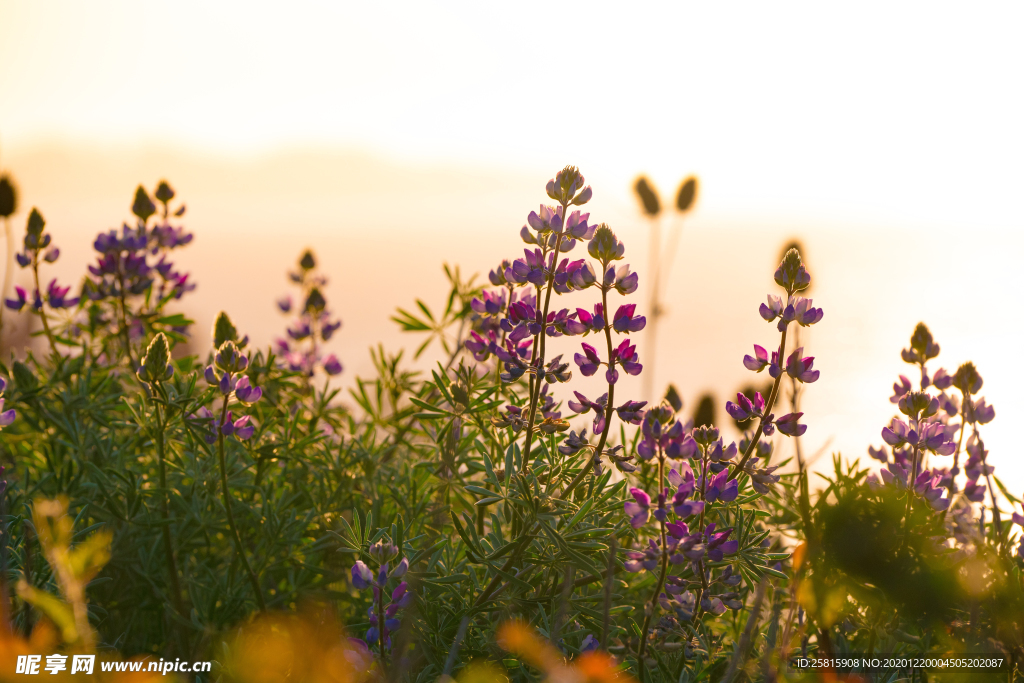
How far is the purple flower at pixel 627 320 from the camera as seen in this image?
1.75 meters

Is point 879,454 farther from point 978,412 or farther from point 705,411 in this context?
point 705,411

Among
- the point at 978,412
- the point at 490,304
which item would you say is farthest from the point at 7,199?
the point at 978,412

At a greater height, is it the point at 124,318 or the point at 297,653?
the point at 124,318

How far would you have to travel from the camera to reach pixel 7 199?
3.16m

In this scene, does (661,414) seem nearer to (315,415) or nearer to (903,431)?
(903,431)

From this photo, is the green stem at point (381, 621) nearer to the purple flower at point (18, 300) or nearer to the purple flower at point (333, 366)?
the purple flower at point (333, 366)

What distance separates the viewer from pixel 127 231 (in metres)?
3.15

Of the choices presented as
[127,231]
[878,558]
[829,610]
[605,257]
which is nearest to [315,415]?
[127,231]

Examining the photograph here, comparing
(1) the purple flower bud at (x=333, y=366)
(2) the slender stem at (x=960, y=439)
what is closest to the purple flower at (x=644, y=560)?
Answer: (2) the slender stem at (x=960, y=439)

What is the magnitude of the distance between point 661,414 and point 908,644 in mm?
1155

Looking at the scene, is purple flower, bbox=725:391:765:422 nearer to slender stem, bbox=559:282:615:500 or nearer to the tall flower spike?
slender stem, bbox=559:282:615:500

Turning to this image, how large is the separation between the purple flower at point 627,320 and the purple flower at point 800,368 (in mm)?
339

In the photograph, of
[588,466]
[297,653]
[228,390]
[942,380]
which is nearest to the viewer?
[297,653]

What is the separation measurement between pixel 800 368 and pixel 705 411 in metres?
1.51
